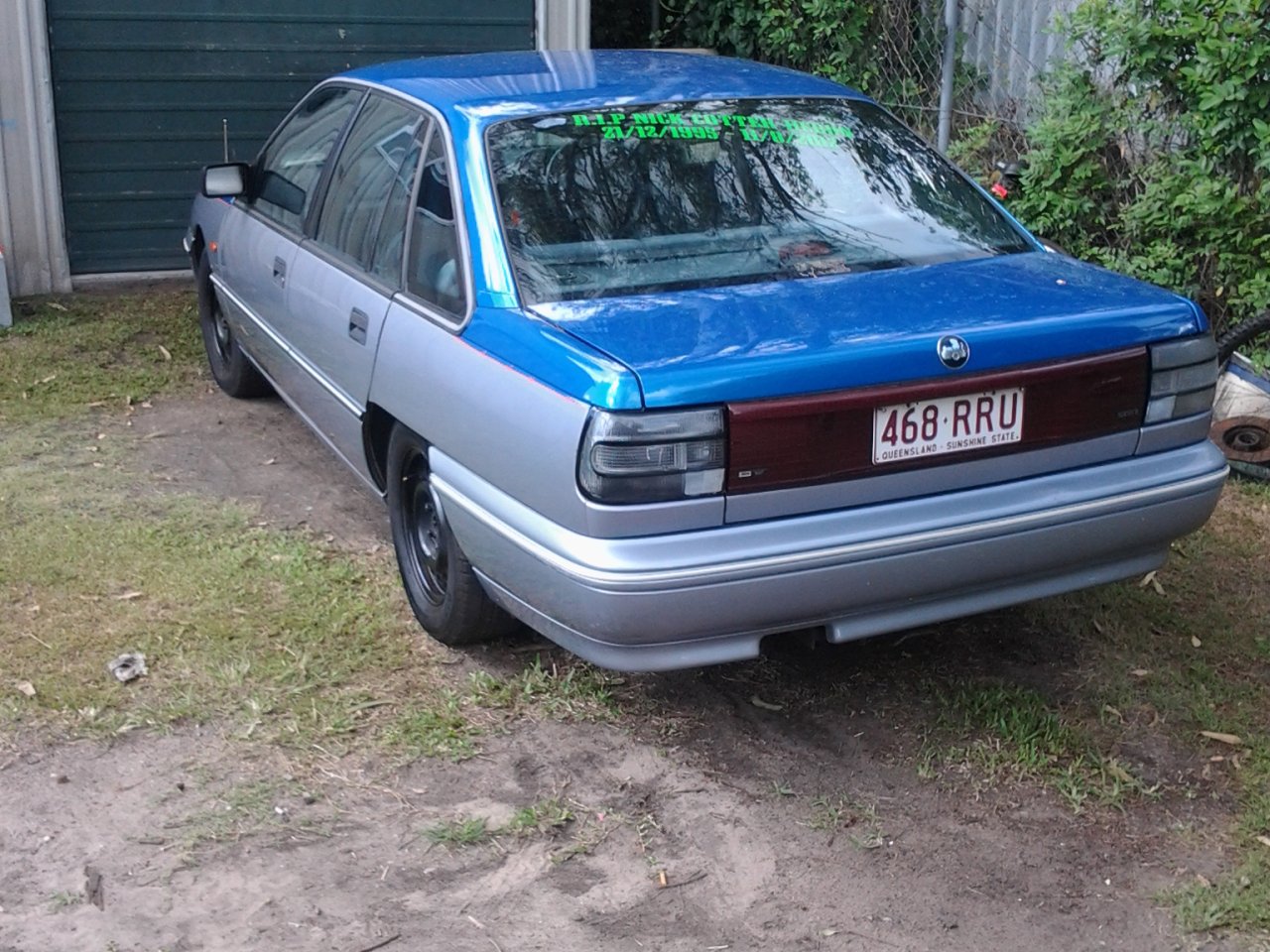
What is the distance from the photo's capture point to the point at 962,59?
821cm

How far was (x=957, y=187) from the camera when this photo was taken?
4.54 m

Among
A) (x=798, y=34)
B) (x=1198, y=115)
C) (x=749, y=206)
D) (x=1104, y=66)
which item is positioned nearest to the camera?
(x=749, y=206)

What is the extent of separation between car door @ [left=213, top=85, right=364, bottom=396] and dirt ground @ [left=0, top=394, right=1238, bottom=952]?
2.00 metres

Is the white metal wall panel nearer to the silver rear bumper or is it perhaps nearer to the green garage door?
the green garage door

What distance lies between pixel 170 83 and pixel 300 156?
147 inches

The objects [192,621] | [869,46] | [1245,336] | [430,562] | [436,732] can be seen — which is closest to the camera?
[436,732]

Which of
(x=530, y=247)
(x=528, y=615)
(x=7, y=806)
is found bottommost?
(x=7, y=806)

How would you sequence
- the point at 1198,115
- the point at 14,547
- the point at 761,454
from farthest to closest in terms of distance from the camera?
1. the point at 1198,115
2. the point at 14,547
3. the point at 761,454

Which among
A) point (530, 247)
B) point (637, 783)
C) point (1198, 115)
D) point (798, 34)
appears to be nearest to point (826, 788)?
point (637, 783)

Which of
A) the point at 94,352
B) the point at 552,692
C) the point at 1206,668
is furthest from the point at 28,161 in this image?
the point at 1206,668

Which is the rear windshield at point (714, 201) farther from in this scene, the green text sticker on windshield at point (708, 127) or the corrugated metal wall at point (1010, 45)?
the corrugated metal wall at point (1010, 45)

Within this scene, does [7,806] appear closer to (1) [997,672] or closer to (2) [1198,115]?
(1) [997,672]

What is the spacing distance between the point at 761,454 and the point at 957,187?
1.64 meters

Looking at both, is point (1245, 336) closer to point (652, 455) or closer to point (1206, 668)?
point (1206, 668)
